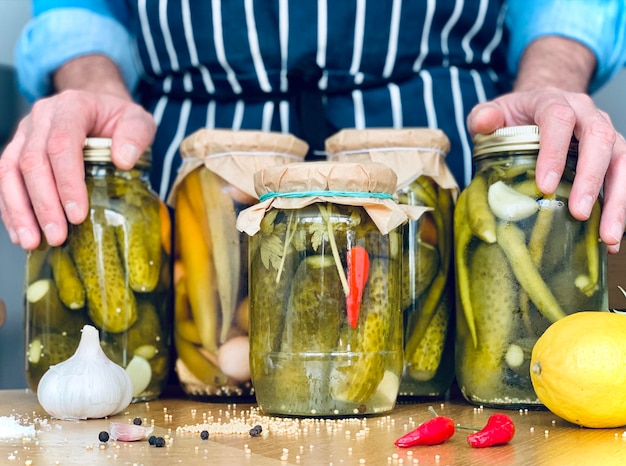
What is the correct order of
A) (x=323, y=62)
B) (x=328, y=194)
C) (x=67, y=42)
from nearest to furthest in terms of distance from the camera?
(x=328, y=194), (x=323, y=62), (x=67, y=42)

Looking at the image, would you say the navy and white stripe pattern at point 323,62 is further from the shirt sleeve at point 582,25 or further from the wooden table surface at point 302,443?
the wooden table surface at point 302,443

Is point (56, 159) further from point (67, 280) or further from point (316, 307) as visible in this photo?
point (316, 307)

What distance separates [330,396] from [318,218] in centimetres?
18

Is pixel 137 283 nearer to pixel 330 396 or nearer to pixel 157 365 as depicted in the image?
pixel 157 365

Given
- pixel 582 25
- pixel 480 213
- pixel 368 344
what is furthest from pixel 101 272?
pixel 582 25

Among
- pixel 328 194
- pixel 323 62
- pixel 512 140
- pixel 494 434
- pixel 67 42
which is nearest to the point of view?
pixel 494 434

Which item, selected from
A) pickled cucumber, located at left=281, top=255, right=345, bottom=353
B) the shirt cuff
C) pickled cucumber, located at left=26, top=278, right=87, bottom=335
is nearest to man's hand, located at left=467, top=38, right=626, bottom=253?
pickled cucumber, located at left=281, top=255, right=345, bottom=353

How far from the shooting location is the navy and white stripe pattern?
1.31m

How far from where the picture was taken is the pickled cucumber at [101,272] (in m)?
1.04

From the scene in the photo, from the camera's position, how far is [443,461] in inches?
27.8

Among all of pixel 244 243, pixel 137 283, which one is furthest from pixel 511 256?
pixel 137 283

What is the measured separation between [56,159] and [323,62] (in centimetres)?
44

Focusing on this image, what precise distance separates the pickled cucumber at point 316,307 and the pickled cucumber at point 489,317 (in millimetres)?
181

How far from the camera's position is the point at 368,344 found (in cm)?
90
